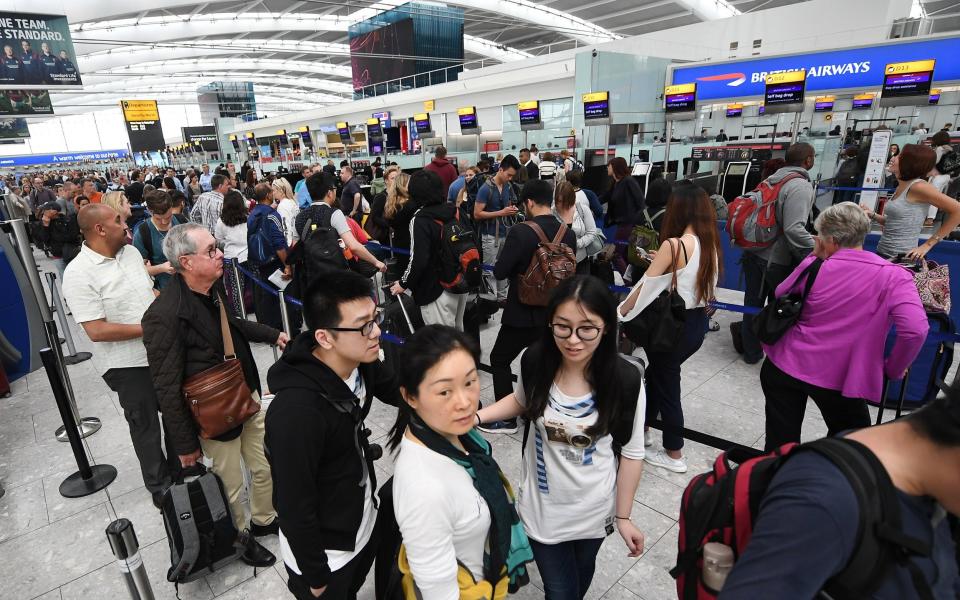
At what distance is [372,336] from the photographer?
163 centimetres

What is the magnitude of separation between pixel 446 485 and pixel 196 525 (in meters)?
1.65

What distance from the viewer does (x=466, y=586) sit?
1366mm

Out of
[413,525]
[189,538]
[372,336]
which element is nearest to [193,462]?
[189,538]

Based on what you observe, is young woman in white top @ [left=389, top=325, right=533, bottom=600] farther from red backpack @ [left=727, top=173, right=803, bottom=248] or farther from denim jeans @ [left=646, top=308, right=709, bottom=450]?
red backpack @ [left=727, top=173, right=803, bottom=248]

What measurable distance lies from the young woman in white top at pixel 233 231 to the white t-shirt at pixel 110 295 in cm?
272

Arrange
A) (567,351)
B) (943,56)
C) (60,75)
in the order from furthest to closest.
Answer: (943,56)
(60,75)
(567,351)

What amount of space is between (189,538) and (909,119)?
19.2m

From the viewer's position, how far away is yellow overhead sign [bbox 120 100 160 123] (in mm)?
21250

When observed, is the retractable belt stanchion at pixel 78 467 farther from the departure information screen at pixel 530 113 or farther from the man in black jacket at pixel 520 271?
the departure information screen at pixel 530 113

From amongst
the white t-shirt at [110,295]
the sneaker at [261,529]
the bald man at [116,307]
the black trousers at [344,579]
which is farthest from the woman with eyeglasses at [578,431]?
the white t-shirt at [110,295]

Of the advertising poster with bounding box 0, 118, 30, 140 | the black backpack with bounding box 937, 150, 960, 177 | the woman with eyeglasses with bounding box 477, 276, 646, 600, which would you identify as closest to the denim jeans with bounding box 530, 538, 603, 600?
the woman with eyeglasses with bounding box 477, 276, 646, 600

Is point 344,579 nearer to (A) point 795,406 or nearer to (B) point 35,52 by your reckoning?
(A) point 795,406

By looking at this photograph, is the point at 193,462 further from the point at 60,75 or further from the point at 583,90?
the point at 583,90

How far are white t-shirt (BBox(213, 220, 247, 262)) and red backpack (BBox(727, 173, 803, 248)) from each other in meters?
5.09
